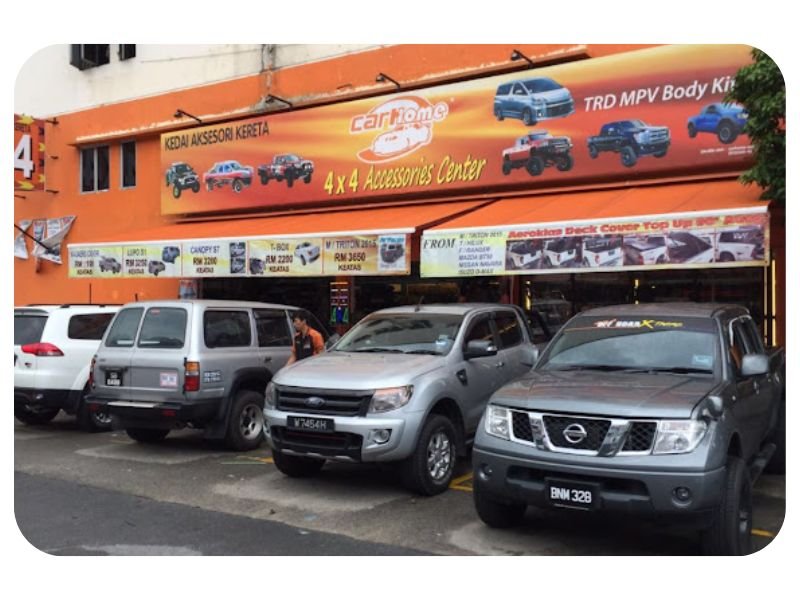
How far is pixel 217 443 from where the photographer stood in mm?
9555

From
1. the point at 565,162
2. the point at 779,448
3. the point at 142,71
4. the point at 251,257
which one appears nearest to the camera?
the point at 779,448

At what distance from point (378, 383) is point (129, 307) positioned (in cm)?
411

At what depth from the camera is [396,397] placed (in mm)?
6609

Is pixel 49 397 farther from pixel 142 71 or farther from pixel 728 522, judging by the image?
pixel 142 71

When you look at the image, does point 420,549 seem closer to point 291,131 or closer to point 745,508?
point 745,508

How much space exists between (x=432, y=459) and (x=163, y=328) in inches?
152

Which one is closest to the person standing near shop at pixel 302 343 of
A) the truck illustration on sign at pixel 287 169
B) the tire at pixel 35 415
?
the tire at pixel 35 415

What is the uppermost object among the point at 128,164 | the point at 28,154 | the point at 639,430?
the point at 28,154

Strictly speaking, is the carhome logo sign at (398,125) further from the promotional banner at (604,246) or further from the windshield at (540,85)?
the promotional banner at (604,246)

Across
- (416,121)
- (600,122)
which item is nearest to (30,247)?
(416,121)

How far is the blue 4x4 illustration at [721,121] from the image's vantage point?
33.2 feet

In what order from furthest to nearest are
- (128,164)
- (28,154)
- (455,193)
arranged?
(28,154), (128,164), (455,193)

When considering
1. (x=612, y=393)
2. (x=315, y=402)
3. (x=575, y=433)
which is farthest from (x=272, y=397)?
(x=612, y=393)

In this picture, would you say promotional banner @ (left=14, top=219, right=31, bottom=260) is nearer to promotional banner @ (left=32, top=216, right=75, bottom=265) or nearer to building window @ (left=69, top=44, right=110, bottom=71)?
promotional banner @ (left=32, top=216, right=75, bottom=265)
